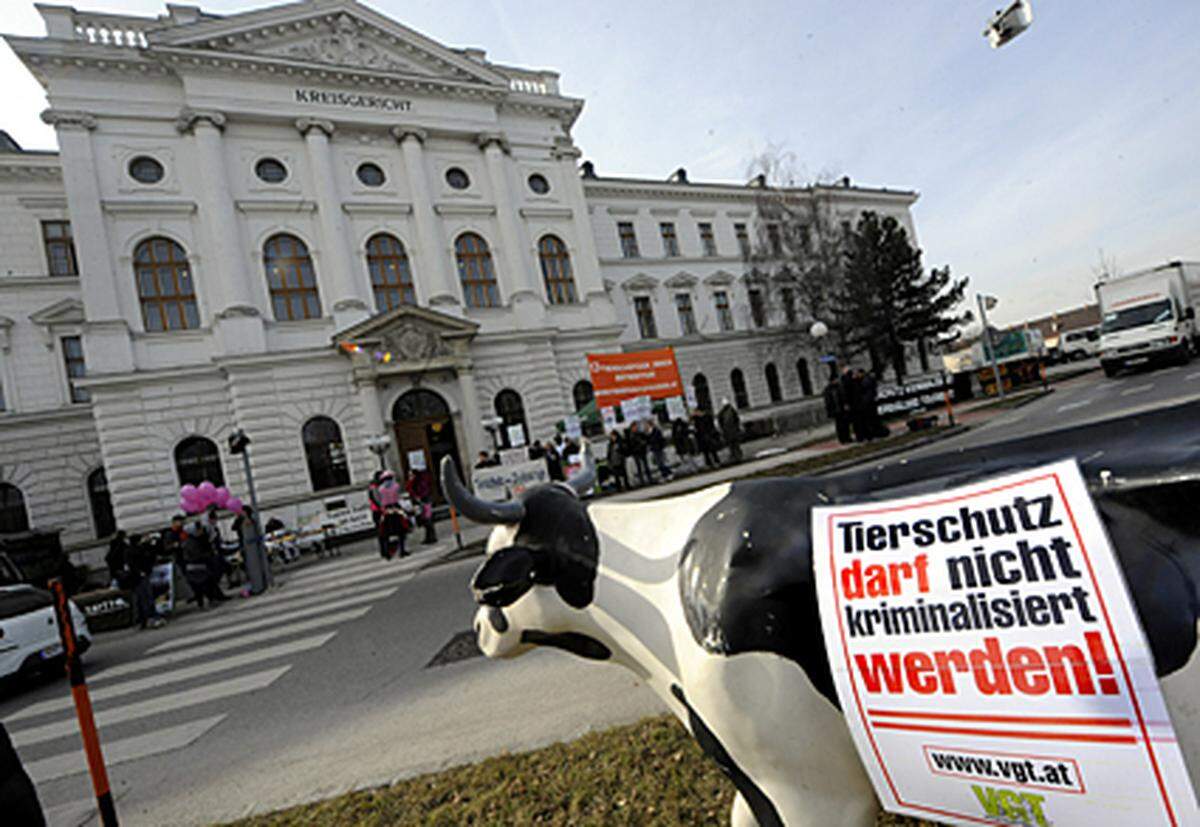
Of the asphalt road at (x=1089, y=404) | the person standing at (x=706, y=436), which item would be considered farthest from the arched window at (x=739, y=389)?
the asphalt road at (x=1089, y=404)

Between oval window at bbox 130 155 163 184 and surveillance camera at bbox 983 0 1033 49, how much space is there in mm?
23899

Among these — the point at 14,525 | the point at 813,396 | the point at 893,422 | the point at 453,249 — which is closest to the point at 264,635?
the point at 893,422

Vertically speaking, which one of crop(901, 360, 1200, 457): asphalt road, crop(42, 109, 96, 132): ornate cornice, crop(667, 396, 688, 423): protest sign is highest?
crop(42, 109, 96, 132): ornate cornice

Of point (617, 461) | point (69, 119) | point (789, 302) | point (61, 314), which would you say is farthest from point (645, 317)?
point (61, 314)

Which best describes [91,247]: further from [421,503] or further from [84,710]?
[84,710]

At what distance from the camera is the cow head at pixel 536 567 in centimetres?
169

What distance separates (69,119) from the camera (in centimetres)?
1772

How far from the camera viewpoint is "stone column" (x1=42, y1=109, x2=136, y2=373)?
1748 cm

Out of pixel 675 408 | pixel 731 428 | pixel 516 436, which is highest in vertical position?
Answer: pixel 516 436

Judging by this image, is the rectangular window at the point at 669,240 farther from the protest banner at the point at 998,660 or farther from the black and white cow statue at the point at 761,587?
the protest banner at the point at 998,660

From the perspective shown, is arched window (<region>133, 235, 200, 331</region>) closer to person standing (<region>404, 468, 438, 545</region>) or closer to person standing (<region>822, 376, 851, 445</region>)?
person standing (<region>404, 468, 438, 545</region>)

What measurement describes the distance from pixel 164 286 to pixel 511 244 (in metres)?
12.5

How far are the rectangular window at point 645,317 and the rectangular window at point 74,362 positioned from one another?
24.8m

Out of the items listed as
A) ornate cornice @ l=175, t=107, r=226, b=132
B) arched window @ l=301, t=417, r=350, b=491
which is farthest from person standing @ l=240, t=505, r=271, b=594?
ornate cornice @ l=175, t=107, r=226, b=132
